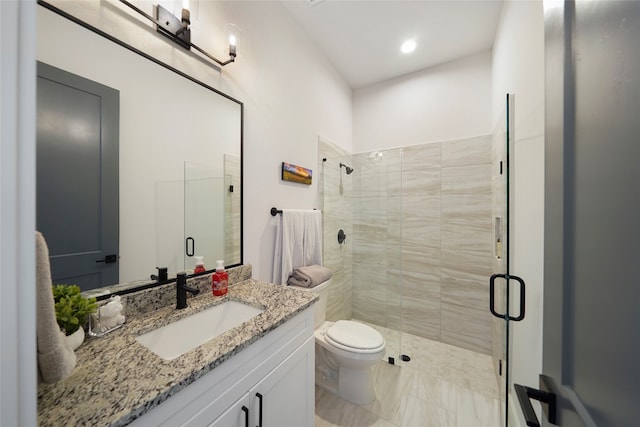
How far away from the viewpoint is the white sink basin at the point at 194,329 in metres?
0.90

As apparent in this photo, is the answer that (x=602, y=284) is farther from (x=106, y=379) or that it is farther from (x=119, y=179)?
(x=119, y=179)

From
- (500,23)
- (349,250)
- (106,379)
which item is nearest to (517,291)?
(349,250)

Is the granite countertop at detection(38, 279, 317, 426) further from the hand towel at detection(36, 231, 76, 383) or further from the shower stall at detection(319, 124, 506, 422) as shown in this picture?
the shower stall at detection(319, 124, 506, 422)

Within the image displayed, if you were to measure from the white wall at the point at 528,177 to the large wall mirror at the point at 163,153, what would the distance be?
1477mm

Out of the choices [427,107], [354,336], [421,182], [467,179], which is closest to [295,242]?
[354,336]

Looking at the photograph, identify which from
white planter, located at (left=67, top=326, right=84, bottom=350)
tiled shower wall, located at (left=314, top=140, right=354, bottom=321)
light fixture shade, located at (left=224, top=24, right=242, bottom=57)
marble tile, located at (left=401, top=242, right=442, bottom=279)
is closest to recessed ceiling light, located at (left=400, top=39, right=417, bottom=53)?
tiled shower wall, located at (left=314, top=140, right=354, bottom=321)

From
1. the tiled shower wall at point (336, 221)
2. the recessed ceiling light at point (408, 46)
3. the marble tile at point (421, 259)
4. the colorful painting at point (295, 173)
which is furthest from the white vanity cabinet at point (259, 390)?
the recessed ceiling light at point (408, 46)

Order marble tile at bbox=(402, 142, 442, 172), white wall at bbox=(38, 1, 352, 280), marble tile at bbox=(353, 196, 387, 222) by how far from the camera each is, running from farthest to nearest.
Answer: marble tile at bbox=(353, 196, 387, 222), marble tile at bbox=(402, 142, 442, 172), white wall at bbox=(38, 1, 352, 280)

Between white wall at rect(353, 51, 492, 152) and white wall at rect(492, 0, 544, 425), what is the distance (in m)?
0.81

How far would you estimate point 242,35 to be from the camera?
1451 millimetres

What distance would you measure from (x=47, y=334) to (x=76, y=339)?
22 cm

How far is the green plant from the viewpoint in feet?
2.20

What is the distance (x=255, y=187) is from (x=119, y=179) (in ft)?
2.37

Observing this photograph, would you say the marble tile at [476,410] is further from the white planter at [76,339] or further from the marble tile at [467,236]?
the white planter at [76,339]
